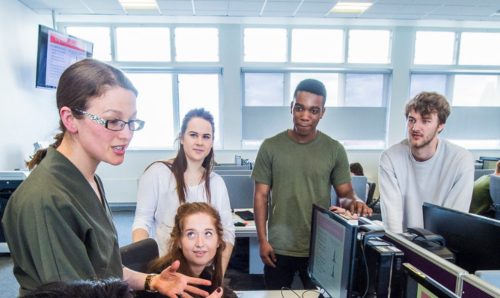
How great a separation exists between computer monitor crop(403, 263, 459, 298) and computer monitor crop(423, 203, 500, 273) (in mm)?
301

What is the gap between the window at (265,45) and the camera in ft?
18.6

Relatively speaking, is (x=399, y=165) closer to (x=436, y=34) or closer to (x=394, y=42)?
(x=394, y=42)

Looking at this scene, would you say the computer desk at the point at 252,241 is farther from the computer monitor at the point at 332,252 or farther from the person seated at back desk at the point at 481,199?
the person seated at back desk at the point at 481,199

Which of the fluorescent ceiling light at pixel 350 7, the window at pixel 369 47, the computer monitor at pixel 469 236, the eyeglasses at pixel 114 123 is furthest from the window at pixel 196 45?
the computer monitor at pixel 469 236

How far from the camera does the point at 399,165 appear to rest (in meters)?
1.44

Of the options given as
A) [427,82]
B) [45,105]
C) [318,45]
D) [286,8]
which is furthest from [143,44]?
[427,82]

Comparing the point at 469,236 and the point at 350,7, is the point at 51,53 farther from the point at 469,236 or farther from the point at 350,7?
the point at 469,236

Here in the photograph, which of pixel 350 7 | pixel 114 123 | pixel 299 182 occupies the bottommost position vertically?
pixel 299 182

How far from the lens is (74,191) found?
70 centimetres

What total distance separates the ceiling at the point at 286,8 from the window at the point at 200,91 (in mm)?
1226

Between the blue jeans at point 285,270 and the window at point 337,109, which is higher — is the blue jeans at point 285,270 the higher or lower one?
the lower one

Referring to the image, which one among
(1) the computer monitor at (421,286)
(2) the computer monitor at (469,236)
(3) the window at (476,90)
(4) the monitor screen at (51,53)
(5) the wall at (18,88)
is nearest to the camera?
(1) the computer monitor at (421,286)

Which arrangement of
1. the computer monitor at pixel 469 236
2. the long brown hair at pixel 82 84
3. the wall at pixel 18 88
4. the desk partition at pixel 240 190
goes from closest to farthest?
the long brown hair at pixel 82 84, the computer monitor at pixel 469 236, the desk partition at pixel 240 190, the wall at pixel 18 88

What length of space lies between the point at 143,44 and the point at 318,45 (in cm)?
343
